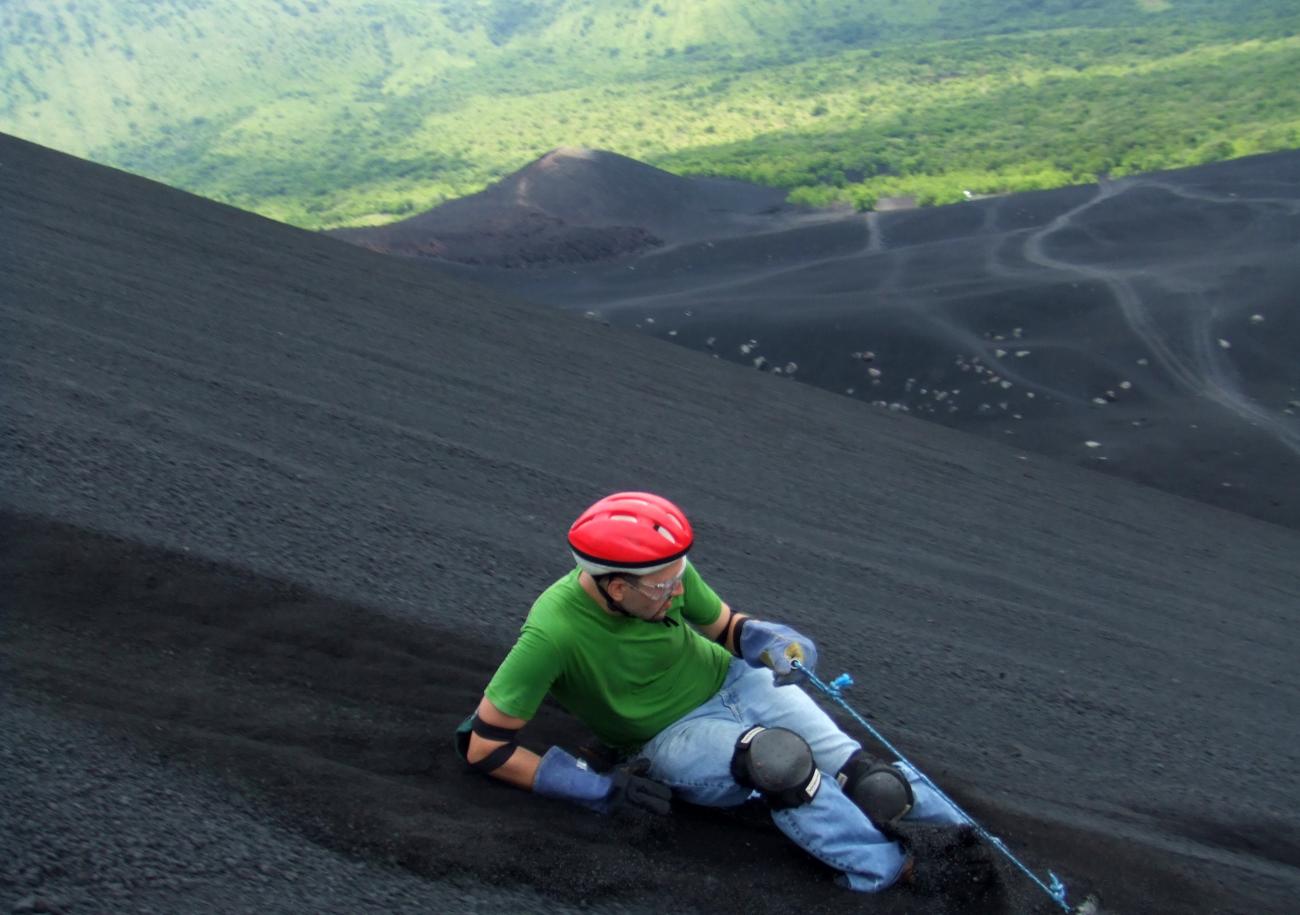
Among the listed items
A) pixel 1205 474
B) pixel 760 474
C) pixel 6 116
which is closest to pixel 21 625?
pixel 760 474

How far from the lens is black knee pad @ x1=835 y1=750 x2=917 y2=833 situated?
3391mm

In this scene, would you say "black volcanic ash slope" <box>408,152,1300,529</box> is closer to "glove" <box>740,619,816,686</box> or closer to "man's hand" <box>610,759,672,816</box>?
"glove" <box>740,619,816,686</box>

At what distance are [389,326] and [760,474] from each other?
3.31m

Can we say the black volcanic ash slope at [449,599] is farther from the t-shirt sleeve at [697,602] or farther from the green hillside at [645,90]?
the green hillside at [645,90]

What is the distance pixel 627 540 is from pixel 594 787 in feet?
2.31

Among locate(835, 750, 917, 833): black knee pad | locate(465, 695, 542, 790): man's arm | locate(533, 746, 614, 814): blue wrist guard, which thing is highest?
locate(465, 695, 542, 790): man's arm

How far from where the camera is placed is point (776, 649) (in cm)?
378

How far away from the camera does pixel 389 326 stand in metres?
9.46

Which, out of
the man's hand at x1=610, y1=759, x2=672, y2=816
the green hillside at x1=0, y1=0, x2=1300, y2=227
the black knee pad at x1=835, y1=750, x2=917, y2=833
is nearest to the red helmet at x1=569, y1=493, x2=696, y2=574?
the man's hand at x1=610, y1=759, x2=672, y2=816

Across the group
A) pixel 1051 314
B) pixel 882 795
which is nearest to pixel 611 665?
pixel 882 795

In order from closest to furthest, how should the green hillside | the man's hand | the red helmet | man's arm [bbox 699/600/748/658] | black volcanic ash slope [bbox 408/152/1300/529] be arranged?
the red helmet, the man's hand, man's arm [bbox 699/600/748/658], black volcanic ash slope [bbox 408/152/1300/529], the green hillside

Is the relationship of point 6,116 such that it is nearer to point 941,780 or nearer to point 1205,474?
point 1205,474

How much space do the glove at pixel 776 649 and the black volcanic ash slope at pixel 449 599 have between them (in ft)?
1.63

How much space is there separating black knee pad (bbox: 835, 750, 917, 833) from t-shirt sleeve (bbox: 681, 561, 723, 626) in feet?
2.23
